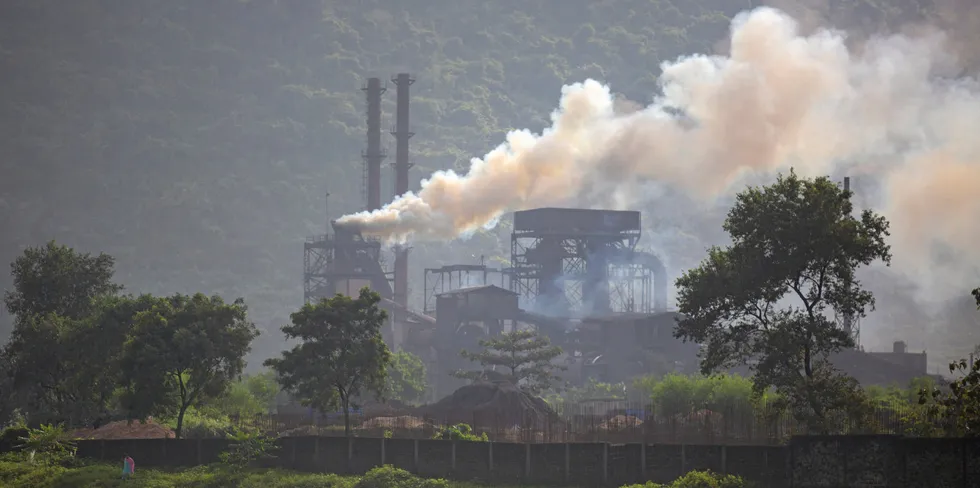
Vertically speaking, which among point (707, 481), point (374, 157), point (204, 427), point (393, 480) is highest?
point (374, 157)

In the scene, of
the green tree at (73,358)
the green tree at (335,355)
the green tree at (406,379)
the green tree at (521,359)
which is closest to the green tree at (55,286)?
the green tree at (73,358)

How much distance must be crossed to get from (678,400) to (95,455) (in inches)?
1516

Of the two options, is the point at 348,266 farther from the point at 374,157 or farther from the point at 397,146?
the point at 374,157

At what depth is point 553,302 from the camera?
15462cm

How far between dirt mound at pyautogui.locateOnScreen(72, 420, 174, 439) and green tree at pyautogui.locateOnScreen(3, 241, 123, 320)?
14565mm

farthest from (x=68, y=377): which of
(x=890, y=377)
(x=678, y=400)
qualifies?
(x=890, y=377)

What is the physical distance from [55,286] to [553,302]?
8275cm

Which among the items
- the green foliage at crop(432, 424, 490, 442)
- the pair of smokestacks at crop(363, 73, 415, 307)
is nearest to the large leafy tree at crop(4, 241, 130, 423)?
the green foliage at crop(432, 424, 490, 442)

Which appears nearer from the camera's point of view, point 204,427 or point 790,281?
point 790,281

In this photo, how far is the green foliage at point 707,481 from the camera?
4450cm

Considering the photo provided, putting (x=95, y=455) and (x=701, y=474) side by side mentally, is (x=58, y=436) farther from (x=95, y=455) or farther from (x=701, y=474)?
(x=701, y=474)

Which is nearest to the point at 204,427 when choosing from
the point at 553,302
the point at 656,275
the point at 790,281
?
the point at 790,281

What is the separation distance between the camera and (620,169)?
13062 cm

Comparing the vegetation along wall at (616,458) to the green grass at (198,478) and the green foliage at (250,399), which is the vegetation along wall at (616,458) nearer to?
the green grass at (198,478)
